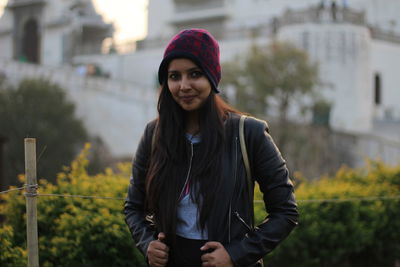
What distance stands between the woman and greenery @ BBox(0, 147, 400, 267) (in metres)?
1.72

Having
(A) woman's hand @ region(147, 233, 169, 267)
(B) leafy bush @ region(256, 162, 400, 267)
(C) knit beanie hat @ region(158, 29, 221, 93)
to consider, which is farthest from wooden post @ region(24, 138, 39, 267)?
(B) leafy bush @ region(256, 162, 400, 267)

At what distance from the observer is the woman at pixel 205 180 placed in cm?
283

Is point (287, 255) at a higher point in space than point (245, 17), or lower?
lower

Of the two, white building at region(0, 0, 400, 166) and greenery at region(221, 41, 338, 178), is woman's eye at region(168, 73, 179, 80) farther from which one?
white building at region(0, 0, 400, 166)

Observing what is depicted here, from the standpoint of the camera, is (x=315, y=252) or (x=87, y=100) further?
(x=87, y=100)

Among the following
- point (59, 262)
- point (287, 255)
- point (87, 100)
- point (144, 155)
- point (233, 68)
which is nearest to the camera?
point (144, 155)

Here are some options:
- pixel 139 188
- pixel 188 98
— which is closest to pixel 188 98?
pixel 188 98

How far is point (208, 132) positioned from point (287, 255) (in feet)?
10.9

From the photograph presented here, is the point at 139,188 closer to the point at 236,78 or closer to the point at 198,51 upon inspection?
the point at 198,51

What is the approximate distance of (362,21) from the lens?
27.5m

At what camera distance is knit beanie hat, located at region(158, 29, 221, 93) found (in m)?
2.90

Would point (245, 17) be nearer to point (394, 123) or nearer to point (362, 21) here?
point (362, 21)

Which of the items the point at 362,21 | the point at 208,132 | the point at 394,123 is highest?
the point at 362,21

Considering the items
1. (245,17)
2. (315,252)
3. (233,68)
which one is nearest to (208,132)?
(315,252)
